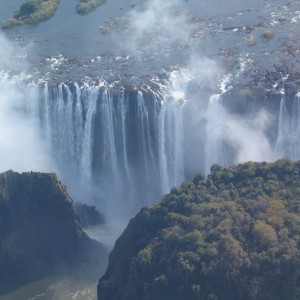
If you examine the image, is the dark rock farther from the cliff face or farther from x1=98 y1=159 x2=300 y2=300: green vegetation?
x1=98 y1=159 x2=300 y2=300: green vegetation

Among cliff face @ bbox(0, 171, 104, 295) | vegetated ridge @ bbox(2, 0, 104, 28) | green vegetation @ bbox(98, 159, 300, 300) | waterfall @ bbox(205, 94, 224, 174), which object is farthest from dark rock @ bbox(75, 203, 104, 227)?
vegetated ridge @ bbox(2, 0, 104, 28)

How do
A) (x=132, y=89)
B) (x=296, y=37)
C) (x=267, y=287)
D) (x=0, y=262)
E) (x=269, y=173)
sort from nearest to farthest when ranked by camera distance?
(x=267, y=287)
(x=269, y=173)
(x=0, y=262)
(x=132, y=89)
(x=296, y=37)

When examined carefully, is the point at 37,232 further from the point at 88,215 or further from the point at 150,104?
the point at 150,104

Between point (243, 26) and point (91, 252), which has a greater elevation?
point (243, 26)

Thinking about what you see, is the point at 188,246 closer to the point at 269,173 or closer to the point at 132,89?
the point at 269,173

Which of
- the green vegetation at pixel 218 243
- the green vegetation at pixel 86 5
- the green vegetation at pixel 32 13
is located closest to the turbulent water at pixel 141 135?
Answer: the green vegetation at pixel 218 243

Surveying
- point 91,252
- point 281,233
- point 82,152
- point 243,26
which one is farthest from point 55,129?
point 281,233

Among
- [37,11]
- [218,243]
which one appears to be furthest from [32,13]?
[218,243]
